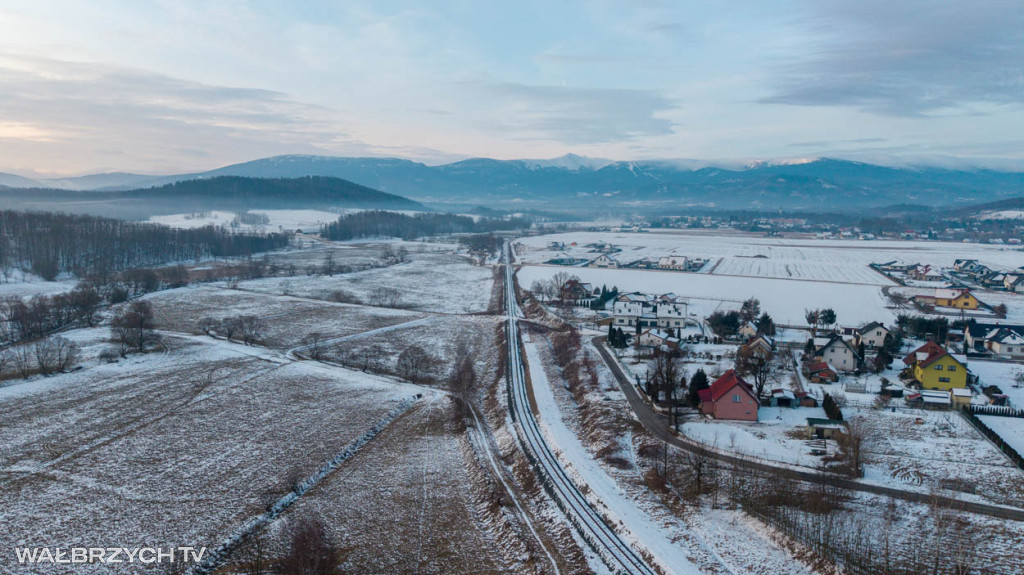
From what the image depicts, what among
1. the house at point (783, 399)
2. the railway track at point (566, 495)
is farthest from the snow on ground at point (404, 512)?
the house at point (783, 399)

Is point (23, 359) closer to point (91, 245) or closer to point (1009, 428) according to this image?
point (1009, 428)

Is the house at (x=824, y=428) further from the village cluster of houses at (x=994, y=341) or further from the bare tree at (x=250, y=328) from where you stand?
the bare tree at (x=250, y=328)

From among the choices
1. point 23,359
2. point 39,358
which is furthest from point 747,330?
point 23,359

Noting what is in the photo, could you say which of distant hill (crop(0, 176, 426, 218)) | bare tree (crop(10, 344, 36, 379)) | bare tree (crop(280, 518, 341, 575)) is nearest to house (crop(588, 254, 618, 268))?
bare tree (crop(10, 344, 36, 379))

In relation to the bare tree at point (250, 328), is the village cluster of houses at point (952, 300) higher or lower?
higher

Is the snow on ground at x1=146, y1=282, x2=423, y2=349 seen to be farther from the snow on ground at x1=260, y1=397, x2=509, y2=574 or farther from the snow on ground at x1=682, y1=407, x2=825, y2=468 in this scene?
the snow on ground at x1=682, y1=407, x2=825, y2=468

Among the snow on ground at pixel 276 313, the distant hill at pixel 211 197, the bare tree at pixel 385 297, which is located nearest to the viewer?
the snow on ground at pixel 276 313
